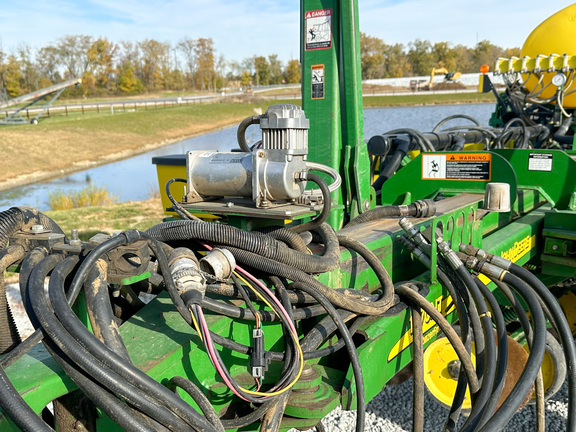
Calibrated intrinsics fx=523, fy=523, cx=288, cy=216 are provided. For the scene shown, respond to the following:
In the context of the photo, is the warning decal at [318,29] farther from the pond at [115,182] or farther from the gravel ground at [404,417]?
the pond at [115,182]

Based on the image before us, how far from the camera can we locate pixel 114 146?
23109mm

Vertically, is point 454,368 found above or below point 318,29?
below

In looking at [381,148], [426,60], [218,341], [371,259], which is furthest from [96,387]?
[426,60]

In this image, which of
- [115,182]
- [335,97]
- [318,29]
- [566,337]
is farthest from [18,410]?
[115,182]

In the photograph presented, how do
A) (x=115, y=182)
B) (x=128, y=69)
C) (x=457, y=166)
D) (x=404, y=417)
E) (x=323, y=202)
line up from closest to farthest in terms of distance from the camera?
(x=323, y=202) → (x=404, y=417) → (x=457, y=166) → (x=115, y=182) → (x=128, y=69)

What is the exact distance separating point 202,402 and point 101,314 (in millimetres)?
338

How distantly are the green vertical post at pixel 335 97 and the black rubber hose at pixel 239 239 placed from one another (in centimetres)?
130

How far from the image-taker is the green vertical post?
298 cm

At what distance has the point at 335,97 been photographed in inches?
119

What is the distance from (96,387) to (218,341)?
0.36 meters

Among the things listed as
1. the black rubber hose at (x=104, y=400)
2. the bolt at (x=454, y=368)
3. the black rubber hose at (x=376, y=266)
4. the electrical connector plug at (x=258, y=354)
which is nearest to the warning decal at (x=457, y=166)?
the bolt at (x=454, y=368)

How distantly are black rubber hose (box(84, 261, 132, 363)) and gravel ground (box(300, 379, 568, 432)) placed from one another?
6.77 ft

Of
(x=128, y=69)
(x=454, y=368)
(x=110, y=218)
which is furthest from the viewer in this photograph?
(x=128, y=69)

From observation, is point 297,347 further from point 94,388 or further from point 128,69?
point 128,69
